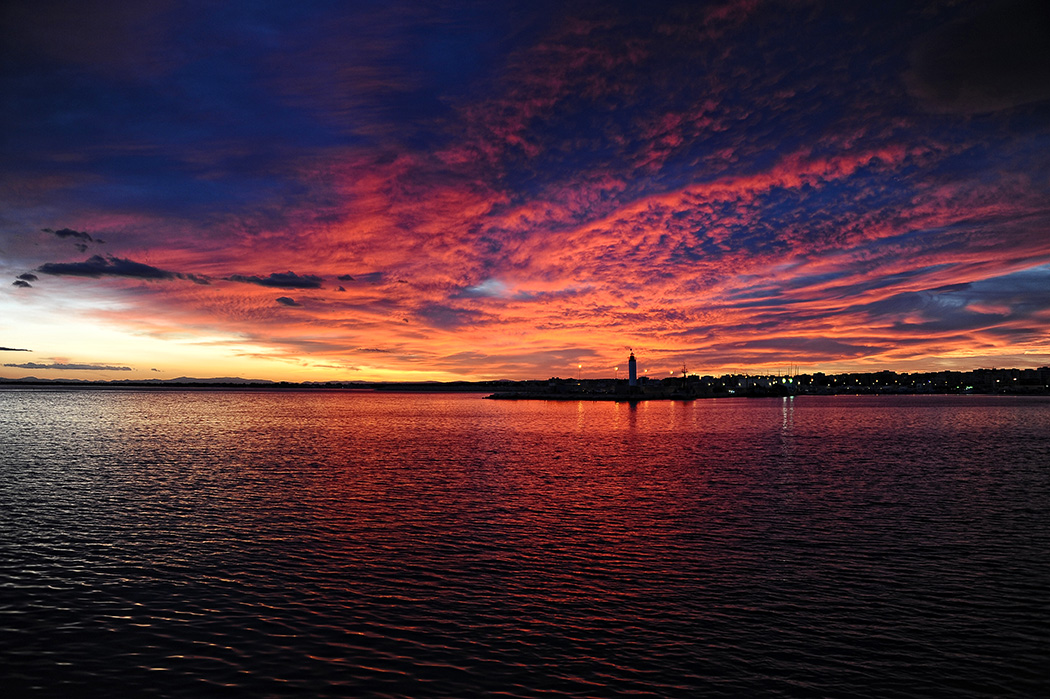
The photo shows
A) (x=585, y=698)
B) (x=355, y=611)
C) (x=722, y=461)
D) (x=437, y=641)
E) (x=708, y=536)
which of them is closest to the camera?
(x=585, y=698)

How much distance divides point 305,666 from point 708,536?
1945 centimetres

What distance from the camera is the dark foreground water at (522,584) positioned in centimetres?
1465

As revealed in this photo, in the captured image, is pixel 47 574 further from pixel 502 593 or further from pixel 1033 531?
pixel 1033 531

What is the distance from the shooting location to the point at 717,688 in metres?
14.0

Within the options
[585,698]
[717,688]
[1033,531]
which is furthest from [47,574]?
[1033,531]

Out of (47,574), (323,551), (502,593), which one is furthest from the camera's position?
(323,551)

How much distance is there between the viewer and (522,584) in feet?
68.6

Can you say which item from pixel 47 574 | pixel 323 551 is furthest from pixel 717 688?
pixel 47 574

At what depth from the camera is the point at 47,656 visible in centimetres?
1534

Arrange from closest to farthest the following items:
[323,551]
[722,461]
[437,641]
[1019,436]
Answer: [437,641]
[323,551]
[722,461]
[1019,436]

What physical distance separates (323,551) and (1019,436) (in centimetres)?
10085

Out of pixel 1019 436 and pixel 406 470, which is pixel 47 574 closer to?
pixel 406 470

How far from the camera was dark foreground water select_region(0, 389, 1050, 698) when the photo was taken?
577 inches

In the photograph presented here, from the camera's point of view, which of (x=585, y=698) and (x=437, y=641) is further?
(x=437, y=641)
